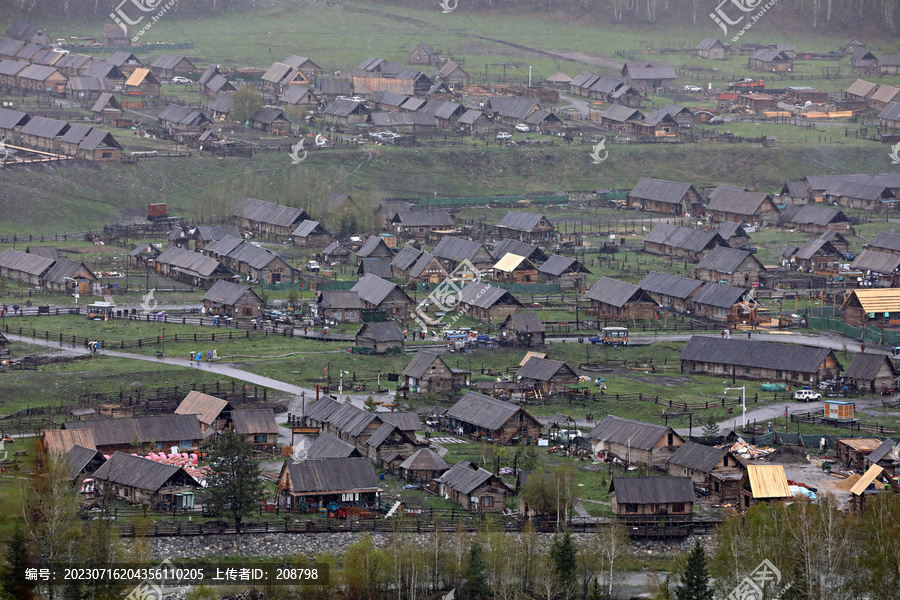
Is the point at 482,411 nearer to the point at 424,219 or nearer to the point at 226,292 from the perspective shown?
the point at 226,292

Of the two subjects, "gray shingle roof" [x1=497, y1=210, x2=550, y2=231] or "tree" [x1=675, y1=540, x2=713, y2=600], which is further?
"gray shingle roof" [x1=497, y1=210, x2=550, y2=231]

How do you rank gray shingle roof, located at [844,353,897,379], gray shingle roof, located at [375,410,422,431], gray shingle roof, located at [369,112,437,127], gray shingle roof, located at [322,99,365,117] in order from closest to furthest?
gray shingle roof, located at [375,410,422,431]
gray shingle roof, located at [844,353,897,379]
gray shingle roof, located at [369,112,437,127]
gray shingle roof, located at [322,99,365,117]

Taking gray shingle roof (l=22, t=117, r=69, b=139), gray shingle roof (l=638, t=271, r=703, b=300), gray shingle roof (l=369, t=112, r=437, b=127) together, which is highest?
gray shingle roof (l=369, t=112, r=437, b=127)

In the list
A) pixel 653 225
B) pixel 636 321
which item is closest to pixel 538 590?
pixel 636 321

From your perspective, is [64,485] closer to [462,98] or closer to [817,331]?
[817,331]

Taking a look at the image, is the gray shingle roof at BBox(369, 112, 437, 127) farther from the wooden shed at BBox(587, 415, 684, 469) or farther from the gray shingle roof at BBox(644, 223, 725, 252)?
the wooden shed at BBox(587, 415, 684, 469)

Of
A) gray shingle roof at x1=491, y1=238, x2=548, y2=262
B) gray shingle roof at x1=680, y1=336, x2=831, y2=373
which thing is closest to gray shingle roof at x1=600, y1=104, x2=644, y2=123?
gray shingle roof at x1=491, y1=238, x2=548, y2=262

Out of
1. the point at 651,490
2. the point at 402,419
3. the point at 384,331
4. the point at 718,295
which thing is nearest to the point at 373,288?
the point at 384,331
